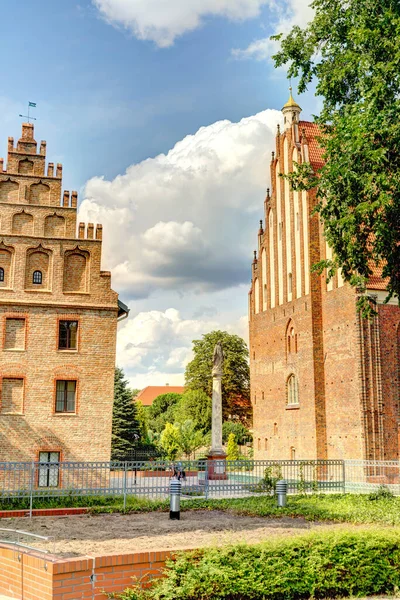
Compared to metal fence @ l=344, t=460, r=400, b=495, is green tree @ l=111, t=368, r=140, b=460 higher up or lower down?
higher up

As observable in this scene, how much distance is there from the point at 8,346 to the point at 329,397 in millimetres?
16827

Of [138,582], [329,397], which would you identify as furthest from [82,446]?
[138,582]

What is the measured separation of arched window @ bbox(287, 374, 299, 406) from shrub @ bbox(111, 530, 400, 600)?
2602 cm

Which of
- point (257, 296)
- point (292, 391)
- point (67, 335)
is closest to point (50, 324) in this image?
point (67, 335)

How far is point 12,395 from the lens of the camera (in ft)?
77.9

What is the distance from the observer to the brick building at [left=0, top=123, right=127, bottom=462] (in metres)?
23.7

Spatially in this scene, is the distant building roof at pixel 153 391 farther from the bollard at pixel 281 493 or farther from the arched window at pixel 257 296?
the bollard at pixel 281 493

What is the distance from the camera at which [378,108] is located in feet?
59.5

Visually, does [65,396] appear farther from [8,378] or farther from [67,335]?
[67,335]

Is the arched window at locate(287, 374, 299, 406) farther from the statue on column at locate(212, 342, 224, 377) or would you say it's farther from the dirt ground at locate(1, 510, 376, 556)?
the dirt ground at locate(1, 510, 376, 556)

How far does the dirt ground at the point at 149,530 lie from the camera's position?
10617mm

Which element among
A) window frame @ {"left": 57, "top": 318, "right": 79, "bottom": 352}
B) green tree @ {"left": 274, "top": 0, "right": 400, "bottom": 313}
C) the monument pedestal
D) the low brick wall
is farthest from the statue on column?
the low brick wall

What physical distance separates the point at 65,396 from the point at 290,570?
1682cm

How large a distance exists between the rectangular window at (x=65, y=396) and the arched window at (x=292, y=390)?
15.2 metres
